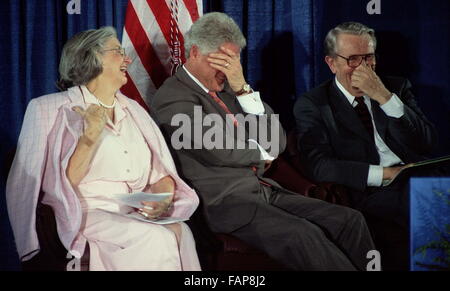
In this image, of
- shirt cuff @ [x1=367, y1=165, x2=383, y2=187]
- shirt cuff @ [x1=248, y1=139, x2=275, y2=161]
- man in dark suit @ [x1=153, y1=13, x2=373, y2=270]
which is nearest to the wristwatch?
man in dark suit @ [x1=153, y1=13, x2=373, y2=270]

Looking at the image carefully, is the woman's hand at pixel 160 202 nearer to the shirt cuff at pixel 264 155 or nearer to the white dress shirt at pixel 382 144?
the shirt cuff at pixel 264 155

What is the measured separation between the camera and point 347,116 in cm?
402

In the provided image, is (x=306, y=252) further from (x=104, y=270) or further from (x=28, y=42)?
(x=28, y=42)

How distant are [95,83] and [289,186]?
121 centimetres

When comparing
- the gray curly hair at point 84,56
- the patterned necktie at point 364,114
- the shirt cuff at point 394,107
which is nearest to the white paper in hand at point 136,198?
the gray curly hair at point 84,56

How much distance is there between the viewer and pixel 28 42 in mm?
3822

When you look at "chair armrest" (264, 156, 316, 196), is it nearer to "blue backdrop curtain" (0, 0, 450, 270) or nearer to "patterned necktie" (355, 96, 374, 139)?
"blue backdrop curtain" (0, 0, 450, 270)

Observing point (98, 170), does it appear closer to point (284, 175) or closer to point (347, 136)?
point (284, 175)

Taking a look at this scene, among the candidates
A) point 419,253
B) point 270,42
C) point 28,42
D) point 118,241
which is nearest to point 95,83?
point 28,42

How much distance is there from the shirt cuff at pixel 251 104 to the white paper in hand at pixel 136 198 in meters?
0.69

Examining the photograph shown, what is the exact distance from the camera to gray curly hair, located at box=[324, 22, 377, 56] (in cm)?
400

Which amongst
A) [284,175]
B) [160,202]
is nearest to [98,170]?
[160,202]

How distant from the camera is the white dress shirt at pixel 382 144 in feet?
13.0

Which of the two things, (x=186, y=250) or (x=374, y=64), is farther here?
(x=374, y=64)
